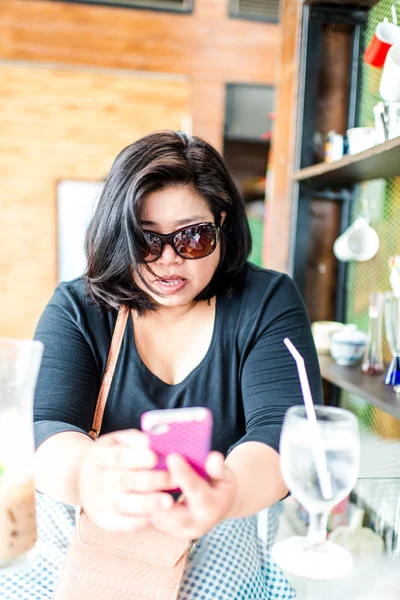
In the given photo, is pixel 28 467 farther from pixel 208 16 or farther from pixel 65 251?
pixel 208 16

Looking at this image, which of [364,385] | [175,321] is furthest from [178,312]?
[364,385]

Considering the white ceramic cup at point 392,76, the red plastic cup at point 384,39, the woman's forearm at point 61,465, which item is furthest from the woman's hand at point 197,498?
the red plastic cup at point 384,39

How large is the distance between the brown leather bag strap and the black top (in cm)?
1

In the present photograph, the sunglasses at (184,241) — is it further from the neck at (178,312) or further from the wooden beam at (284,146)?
the wooden beam at (284,146)

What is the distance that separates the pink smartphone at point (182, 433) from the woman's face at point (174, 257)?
1.61 ft

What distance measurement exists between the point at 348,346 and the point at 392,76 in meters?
0.79

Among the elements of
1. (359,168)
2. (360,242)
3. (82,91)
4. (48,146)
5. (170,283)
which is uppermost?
(82,91)

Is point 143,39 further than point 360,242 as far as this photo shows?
Yes

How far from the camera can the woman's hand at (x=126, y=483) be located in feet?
1.97

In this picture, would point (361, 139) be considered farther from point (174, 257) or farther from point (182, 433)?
point (182, 433)

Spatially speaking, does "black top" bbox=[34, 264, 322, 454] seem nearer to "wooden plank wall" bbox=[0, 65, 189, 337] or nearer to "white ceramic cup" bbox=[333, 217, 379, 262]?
"white ceramic cup" bbox=[333, 217, 379, 262]

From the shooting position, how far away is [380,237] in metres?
1.89

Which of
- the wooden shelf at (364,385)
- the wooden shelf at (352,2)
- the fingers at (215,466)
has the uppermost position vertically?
the wooden shelf at (352,2)

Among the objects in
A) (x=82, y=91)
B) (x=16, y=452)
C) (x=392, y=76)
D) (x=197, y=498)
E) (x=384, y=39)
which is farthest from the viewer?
(x=82, y=91)
